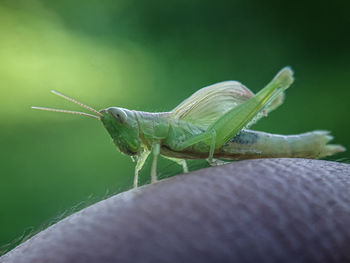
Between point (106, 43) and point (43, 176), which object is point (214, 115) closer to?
point (43, 176)

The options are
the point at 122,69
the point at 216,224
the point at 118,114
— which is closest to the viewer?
the point at 216,224

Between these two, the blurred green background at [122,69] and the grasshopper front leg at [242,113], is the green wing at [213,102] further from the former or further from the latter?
the blurred green background at [122,69]

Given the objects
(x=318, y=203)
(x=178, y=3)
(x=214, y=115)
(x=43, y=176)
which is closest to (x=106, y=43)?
(x=178, y=3)

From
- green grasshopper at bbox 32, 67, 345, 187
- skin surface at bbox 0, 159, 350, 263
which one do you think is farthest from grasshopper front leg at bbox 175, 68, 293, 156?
skin surface at bbox 0, 159, 350, 263

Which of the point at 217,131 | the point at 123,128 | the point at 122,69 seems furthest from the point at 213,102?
the point at 122,69

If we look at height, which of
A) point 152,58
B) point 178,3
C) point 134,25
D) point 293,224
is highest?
point 178,3

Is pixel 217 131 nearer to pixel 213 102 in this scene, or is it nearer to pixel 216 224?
pixel 213 102
